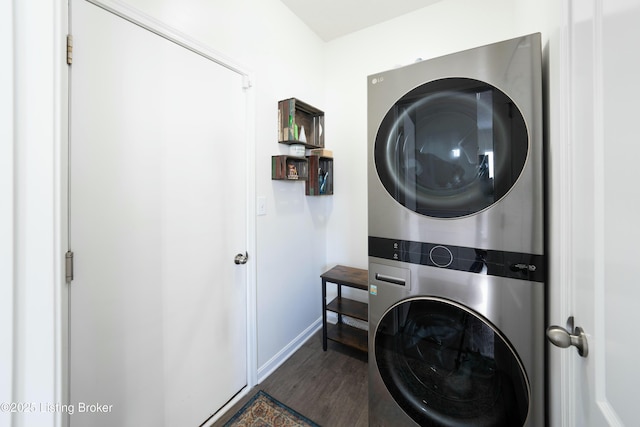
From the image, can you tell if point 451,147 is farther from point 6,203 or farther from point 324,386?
point 324,386

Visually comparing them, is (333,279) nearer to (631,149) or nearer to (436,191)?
(436,191)

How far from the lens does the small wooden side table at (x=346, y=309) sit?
6.33 feet

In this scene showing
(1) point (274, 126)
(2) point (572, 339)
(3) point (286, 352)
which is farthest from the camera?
(3) point (286, 352)

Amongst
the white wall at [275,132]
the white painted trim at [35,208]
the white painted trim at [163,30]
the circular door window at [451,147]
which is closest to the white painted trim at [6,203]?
the white painted trim at [35,208]

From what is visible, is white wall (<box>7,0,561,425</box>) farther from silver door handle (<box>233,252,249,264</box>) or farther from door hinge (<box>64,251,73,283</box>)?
door hinge (<box>64,251,73,283</box>)

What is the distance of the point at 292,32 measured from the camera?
2.01 metres

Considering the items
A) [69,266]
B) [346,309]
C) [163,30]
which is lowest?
[346,309]

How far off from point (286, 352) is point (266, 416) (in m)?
0.54

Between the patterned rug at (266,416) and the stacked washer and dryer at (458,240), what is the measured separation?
481 millimetres

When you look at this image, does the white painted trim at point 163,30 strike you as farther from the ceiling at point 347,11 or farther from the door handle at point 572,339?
the door handle at point 572,339

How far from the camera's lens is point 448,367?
1039 millimetres

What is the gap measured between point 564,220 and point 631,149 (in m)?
0.34

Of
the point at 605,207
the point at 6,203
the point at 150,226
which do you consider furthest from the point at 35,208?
the point at 605,207

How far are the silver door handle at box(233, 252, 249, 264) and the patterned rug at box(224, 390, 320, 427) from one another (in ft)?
2.91
